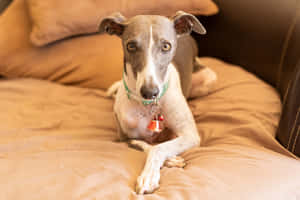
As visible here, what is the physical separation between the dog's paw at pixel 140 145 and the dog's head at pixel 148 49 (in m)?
0.31

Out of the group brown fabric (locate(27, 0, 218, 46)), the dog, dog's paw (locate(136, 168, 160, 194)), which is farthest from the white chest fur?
brown fabric (locate(27, 0, 218, 46))

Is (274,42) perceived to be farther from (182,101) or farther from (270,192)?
(270,192)

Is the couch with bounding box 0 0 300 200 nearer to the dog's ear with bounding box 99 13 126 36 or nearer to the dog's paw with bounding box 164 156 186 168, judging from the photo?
the dog's paw with bounding box 164 156 186 168

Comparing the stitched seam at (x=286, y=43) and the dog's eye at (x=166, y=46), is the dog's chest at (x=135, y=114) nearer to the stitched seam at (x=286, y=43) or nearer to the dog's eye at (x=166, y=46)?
the dog's eye at (x=166, y=46)

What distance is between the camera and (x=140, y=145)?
1.45 meters

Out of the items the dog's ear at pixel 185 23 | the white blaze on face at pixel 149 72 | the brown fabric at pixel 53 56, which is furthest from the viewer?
the brown fabric at pixel 53 56

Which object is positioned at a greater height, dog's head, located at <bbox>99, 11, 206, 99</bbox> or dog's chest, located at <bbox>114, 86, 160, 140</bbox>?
dog's head, located at <bbox>99, 11, 206, 99</bbox>

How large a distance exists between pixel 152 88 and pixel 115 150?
385mm

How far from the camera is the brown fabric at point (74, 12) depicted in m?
2.01

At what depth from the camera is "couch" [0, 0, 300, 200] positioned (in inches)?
42.5

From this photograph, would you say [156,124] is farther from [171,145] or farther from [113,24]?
[113,24]

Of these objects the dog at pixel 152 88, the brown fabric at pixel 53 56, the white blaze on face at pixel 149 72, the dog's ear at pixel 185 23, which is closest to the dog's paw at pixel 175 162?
the dog at pixel 152 88

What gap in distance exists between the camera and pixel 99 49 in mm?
2086

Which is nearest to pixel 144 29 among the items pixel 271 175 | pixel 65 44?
pixel 271 175
